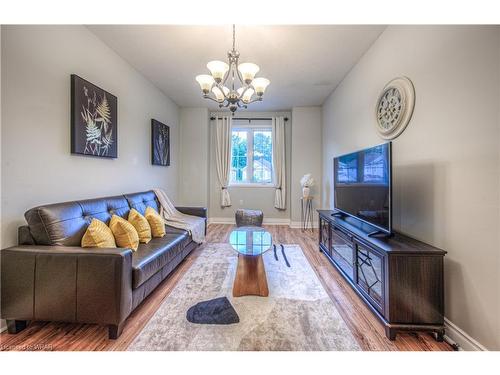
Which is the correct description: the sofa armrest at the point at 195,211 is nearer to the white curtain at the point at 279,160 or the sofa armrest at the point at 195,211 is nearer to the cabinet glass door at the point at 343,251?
the cabinet glass door at the point at 343,251

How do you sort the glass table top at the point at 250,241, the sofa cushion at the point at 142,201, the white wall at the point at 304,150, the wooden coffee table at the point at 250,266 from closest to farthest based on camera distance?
the wooden coffee table at the point at 250,266 < the glass table top at the point at 250,241 < the sofa cushion at the point at 142,201 < the white wall at the point at 304,150

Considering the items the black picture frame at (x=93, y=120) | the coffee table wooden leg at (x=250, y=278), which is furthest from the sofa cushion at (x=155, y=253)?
the black picture frame at (x=93, y=120)

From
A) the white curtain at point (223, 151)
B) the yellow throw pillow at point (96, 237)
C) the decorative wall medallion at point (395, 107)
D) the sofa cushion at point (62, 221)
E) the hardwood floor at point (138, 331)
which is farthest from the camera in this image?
the white curtain at point (223, 151)

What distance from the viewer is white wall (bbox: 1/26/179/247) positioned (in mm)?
1637

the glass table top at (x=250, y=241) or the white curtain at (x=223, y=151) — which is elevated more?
the white curtain at (x=223, y=151)

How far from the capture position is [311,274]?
8.34ft

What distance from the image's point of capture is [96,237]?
1763 millimetres

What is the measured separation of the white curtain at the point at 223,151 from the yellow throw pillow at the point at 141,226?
9.73 feet

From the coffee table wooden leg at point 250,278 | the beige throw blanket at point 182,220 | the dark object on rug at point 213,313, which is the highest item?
the beige throw blanket at point 182,220

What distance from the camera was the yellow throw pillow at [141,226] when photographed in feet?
7.68

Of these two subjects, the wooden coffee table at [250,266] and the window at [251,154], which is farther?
the window at [251,154]
